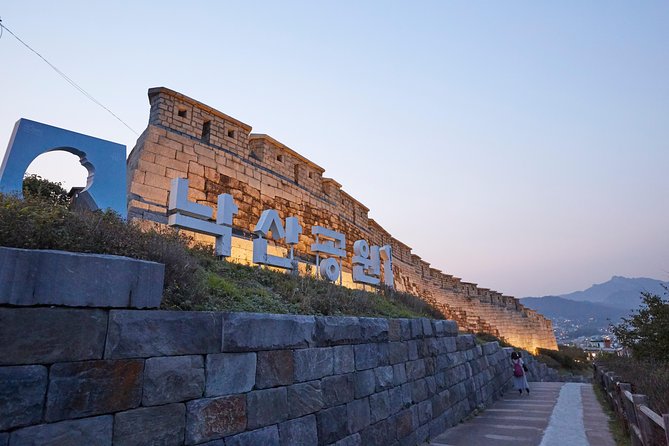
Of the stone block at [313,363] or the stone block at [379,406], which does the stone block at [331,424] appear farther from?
the stone block at [379,406]

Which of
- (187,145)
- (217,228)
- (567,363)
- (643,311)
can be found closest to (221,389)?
(217,228)

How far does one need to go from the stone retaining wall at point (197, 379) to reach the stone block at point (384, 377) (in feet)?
0.05

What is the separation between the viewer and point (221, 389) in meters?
3.32

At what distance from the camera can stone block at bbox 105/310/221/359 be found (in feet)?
8.98

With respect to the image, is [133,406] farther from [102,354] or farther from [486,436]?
[486,436]

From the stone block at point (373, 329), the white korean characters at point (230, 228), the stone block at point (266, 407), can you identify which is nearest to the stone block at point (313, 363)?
the stone block at point (266, 407)

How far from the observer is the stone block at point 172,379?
285 cm

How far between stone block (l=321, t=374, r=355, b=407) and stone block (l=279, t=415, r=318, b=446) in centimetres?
33

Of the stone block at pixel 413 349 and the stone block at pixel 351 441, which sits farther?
the stone block at pixel 413 349

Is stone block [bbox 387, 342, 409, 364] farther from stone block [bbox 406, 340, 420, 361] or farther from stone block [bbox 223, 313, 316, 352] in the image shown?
stone block [bbox 223, 313, 316, 352]

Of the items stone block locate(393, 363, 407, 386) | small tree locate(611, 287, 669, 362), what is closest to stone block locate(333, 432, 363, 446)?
stone block locate(393, 363, 407, 386)

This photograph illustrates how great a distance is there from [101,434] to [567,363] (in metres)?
32.8

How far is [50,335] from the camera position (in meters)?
2.43

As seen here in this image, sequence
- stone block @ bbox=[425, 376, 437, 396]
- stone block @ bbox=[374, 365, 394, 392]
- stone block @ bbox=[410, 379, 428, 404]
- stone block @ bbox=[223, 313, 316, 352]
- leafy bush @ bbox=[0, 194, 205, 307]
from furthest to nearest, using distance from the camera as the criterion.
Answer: stone block @ bbox=[425, 376, 437, 396] < stone block @ bbox=[410, 379, 428, 404] < stone block @ bbox=[374, 365, 394, 392] < stone block @ bbox=[223, 313, 316, 352] < leafy bush @ bbox=[0, 194, 205, 307]
